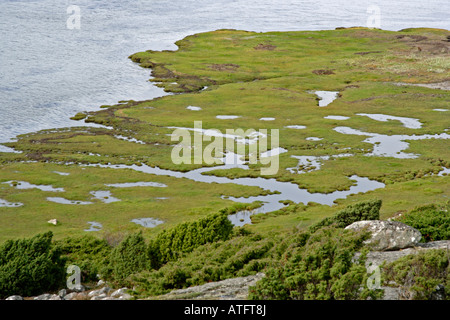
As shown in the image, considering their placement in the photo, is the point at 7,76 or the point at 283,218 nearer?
the point at 283,218

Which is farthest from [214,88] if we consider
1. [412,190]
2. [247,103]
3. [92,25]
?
[92,25]

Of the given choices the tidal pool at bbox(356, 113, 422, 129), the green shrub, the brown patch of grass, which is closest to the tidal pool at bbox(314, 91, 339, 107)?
the tidal pool at bbox(356, 113, 422, 129)

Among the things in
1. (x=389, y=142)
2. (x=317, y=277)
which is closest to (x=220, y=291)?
(x=317, y=277)

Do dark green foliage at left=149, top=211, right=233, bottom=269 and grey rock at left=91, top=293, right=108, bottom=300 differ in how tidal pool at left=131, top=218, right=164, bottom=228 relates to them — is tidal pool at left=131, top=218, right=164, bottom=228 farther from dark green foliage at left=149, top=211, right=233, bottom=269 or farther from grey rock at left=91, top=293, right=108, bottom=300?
grey rock at left=91, top=293, right=108, bottom=300

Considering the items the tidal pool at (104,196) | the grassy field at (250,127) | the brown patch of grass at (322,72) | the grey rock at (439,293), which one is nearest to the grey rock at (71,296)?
the grey rock at (439,293)

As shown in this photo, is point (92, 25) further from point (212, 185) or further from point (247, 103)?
point (212, 185)

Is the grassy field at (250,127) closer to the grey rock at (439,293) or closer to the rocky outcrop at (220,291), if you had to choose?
the rocky outcrop at (220,291)

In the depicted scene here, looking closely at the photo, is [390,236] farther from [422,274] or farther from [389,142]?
[389,142]
